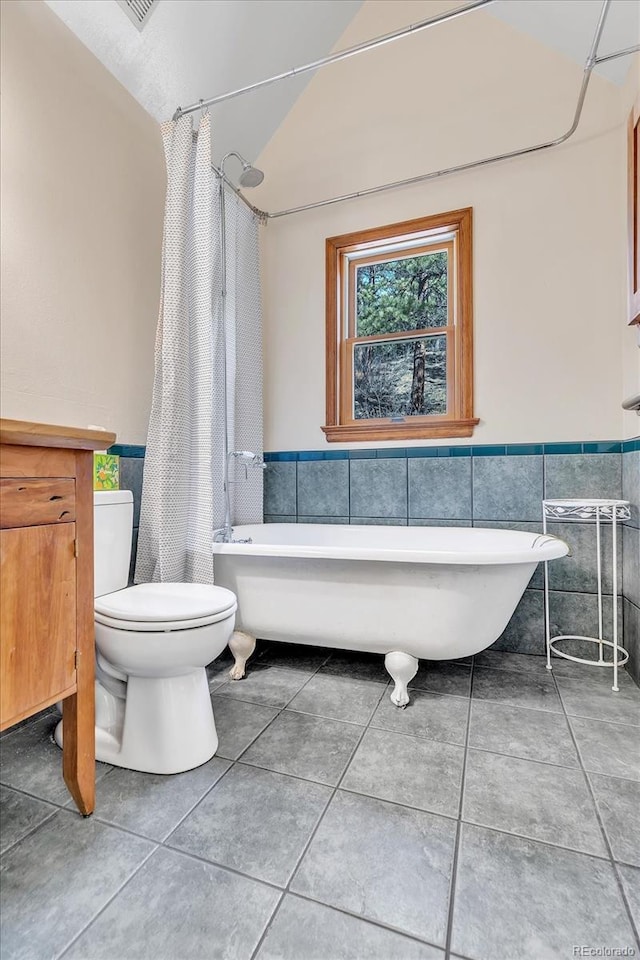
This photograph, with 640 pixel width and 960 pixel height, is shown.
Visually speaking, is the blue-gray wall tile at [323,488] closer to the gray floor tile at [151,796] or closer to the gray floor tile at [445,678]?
the gray floor tile at [445,678]

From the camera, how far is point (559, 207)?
2160 millimetres

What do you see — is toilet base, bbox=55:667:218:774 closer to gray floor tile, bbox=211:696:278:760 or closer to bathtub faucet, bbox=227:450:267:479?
gray floor tile, bbox=211:696:278:760

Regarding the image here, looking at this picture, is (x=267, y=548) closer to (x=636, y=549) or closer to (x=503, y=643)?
(x=503, y=643)

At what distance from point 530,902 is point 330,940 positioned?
0.38 meters

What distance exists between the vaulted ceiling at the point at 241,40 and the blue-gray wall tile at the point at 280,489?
1700 millimetres

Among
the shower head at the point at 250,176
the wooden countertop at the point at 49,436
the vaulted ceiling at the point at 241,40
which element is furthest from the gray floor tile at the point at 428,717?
the vaulted ceiling at the point at 241,40

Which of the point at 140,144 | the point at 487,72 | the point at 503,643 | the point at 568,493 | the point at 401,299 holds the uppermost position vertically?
the point at 487,72

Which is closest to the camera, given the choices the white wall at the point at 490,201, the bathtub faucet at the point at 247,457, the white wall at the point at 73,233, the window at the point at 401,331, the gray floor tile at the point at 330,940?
the gray floor tile at the point at 330,940

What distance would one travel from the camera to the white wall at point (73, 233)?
151 centimetres

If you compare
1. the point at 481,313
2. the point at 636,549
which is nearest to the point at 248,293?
the point at 481,313

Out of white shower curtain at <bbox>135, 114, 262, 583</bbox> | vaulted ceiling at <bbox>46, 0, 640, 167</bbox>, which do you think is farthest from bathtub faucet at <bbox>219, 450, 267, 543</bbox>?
vaulted ceiling at <bbox>46, 0, 640, 167</bbox>

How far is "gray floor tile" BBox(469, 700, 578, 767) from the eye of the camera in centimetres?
Result: 134

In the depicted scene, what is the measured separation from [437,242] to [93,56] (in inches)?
65.9

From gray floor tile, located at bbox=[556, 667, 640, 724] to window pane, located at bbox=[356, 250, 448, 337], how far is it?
177cm
